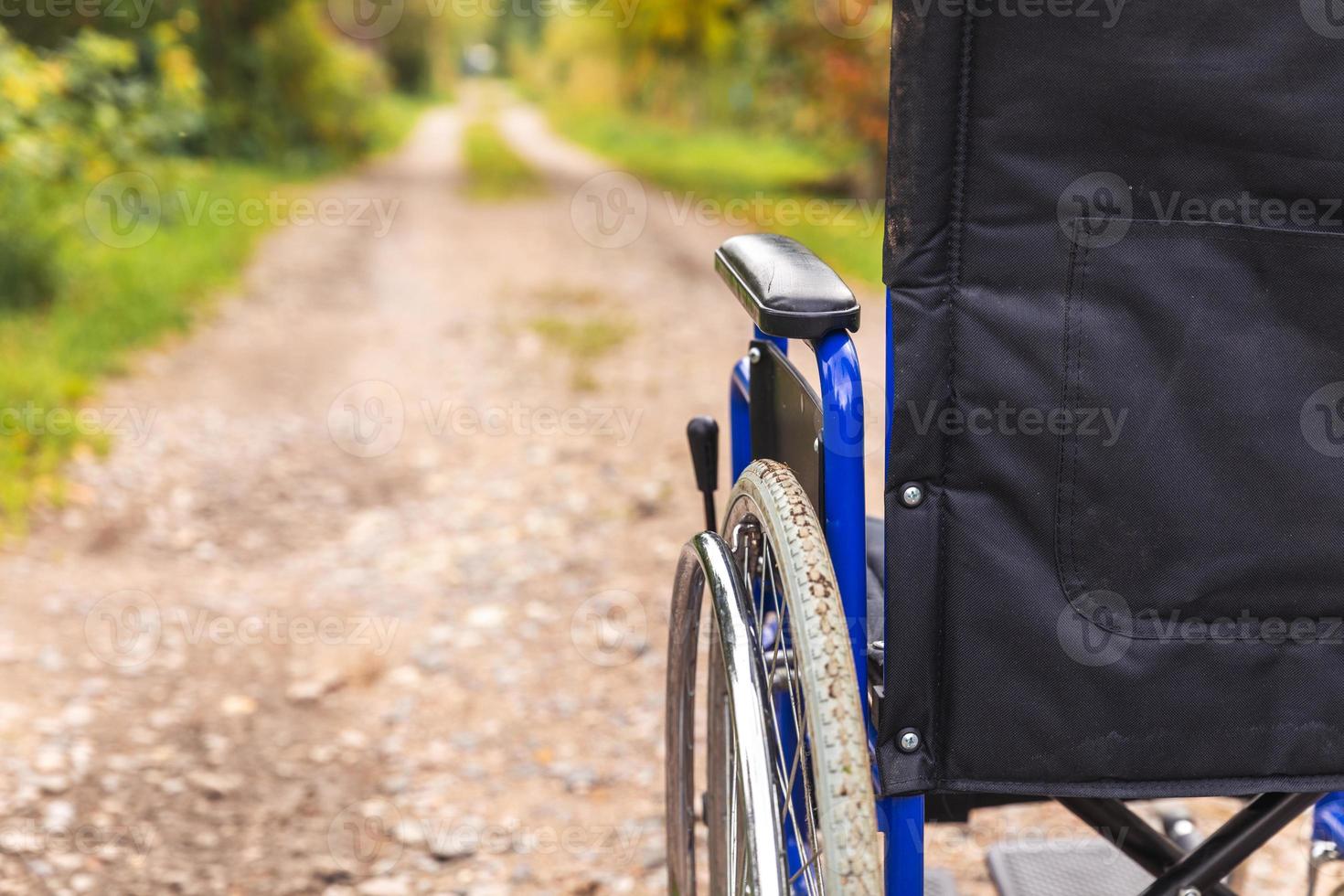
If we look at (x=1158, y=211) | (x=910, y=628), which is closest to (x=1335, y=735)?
(x=910, y=628)

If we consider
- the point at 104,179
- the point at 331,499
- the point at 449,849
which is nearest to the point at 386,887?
the point at 449,849

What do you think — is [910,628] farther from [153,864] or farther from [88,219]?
[88,219]

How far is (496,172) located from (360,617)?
1240 cm

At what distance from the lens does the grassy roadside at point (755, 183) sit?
8.74 metres

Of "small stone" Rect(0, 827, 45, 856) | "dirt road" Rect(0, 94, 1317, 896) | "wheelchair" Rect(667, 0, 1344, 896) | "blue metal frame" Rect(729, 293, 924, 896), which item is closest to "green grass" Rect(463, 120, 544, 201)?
"dirt road" Rect(0, 94, 1317, 896)

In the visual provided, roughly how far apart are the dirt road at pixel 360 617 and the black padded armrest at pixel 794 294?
1.33 m

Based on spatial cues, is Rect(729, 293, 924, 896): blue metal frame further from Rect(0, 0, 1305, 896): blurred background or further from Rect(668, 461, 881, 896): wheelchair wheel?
Rect(0, 0, 1305, 896): blurred background

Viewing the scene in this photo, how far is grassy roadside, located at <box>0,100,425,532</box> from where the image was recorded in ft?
13.6

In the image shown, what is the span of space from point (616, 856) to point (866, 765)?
→ 1411 mm

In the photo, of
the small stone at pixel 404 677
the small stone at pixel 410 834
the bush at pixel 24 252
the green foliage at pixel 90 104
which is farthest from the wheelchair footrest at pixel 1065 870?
the green foliage at pixel 90 104

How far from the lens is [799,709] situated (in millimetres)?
1335

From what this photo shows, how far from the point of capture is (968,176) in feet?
3.77

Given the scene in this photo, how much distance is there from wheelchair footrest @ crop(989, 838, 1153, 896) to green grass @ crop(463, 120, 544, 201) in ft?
35.3

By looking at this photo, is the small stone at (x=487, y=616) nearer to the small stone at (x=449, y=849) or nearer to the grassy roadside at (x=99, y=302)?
the small stone at (x=449, y=849)
